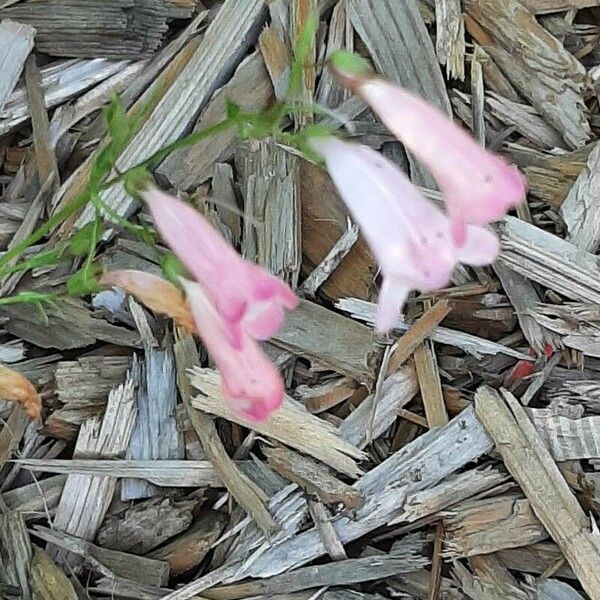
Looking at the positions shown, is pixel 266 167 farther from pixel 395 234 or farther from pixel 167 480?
pixel 395 234

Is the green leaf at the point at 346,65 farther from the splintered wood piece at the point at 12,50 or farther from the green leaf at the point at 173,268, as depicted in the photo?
the splintered wood piece at the point at 12,50

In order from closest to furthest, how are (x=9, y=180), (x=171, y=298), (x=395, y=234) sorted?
1. (x=395, y=234)
2. (x=171, y=298)
3. (x=9, y=180)

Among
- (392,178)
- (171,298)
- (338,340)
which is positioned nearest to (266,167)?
(338,340)

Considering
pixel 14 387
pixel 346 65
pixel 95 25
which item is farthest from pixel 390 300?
pixel 95 25

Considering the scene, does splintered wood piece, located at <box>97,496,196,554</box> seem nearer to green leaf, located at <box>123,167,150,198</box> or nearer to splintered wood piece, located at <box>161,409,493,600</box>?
splintered wood piece, located at <box>161,409,493,600</box>

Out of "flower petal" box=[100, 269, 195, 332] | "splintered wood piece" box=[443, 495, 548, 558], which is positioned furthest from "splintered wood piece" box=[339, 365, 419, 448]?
"flower petal" box=[100, 269, 195, 332]

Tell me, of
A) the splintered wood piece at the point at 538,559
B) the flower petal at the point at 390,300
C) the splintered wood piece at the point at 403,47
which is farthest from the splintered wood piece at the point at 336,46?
the flower petal at the point at 390,300
